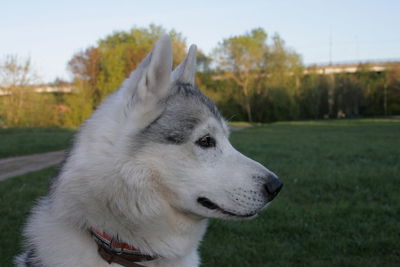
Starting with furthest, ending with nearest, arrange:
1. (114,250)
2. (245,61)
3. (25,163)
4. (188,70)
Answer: (245,61) → (25,163) → (188,70) → (114,250)

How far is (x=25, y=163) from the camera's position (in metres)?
11.3

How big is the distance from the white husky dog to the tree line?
26493 millimetres

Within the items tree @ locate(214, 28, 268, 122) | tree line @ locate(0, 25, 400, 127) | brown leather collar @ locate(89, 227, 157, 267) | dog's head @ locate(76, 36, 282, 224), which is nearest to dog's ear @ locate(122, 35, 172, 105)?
dog's head @ locate(76, 36, 282, 224)

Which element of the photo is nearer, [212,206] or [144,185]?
[144,185]

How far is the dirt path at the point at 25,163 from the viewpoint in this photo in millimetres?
9773

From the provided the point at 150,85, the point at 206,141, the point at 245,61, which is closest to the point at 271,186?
the point at 206,141

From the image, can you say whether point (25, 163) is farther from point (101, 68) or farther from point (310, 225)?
point (101, 68)

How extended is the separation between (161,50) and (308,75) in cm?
5361

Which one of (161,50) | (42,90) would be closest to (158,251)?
(161,50)

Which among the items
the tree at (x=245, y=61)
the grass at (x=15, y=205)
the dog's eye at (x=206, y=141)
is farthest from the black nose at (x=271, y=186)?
the tree at (x=245, y=61)

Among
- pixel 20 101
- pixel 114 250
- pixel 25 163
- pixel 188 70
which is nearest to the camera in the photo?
pixel 114 250

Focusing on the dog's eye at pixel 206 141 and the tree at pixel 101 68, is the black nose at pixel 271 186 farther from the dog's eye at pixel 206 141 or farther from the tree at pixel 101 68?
the tree at pixel 101 68

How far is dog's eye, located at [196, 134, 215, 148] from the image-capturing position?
235 cm

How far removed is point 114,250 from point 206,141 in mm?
831
